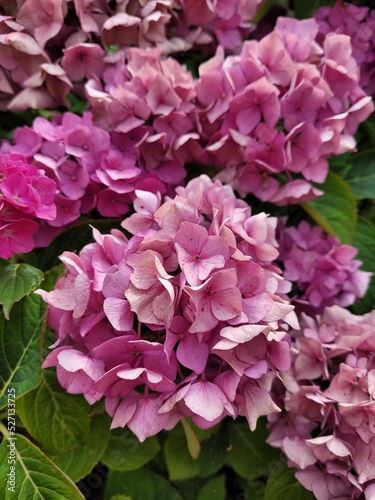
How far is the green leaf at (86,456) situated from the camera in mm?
726

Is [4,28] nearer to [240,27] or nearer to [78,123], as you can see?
[78,123]

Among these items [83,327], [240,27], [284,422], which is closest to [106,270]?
[83,327]

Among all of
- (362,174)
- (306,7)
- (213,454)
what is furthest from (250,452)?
(306,7)

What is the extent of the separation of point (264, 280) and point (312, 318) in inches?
9.7

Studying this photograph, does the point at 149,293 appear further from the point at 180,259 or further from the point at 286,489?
the point at 286,489

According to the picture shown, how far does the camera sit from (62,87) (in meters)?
0.82

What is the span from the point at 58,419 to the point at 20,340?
0.35 feet

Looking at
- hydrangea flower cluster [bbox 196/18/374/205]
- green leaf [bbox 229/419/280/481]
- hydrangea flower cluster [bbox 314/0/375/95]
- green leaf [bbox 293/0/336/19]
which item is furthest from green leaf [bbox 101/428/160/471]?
green leaf [bbox 293/0/336/19]

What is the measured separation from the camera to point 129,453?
29.1 inches

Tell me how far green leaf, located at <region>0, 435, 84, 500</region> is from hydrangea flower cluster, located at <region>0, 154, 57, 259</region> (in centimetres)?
22

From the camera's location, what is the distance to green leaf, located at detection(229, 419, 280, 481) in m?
0.79

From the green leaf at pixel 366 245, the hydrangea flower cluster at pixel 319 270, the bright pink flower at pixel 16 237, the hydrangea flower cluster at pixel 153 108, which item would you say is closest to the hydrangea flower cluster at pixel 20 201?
the bright pink flower at pixel 16 237

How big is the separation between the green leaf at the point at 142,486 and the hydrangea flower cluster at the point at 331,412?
0.49ft

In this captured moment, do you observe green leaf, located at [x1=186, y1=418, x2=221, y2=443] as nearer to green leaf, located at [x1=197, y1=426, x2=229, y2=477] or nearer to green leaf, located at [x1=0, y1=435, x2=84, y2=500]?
green leaf, located at [x1=197, y1=426, x2=229, y2=477]
